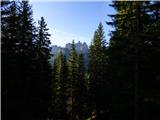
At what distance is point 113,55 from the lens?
2855 centimetres

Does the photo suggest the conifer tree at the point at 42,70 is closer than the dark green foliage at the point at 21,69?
No

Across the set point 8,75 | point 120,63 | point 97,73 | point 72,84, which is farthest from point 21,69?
point 72,84

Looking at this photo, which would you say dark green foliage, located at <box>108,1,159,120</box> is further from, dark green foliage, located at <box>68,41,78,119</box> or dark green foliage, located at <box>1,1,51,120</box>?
dark green foliage, located at <box>68,41,78,119</box>

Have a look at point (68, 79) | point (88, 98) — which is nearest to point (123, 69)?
point (88, 98)

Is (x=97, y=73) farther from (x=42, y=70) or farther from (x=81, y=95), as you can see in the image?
(x=42, y=70)

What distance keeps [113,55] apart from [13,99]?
8792 millimetres

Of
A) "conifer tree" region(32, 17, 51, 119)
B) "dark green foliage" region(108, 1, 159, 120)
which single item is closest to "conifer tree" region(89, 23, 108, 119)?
"conifer tree" region(32, 17, 51, 119)

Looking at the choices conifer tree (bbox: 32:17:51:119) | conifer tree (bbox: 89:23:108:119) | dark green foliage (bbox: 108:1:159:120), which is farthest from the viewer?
conifer tree (bbox: 89:23:108:119)

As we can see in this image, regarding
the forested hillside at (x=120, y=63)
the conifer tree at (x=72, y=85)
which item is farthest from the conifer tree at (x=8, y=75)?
the conifer tree at (x=72, y=85)

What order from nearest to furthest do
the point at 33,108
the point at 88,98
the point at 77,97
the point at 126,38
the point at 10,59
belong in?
the point at 126,38
the point at 10,59
the point at 33,108
the point at 88,98
the point at 77,97

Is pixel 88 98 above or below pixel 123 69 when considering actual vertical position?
below

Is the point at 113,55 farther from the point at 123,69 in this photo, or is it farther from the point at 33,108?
the point at 33,108

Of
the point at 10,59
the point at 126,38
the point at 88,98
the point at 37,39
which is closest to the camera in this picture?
the point at 126,38

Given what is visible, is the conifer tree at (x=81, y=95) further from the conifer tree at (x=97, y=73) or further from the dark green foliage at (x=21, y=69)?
the dark green foliage at (x=21, y=69)
